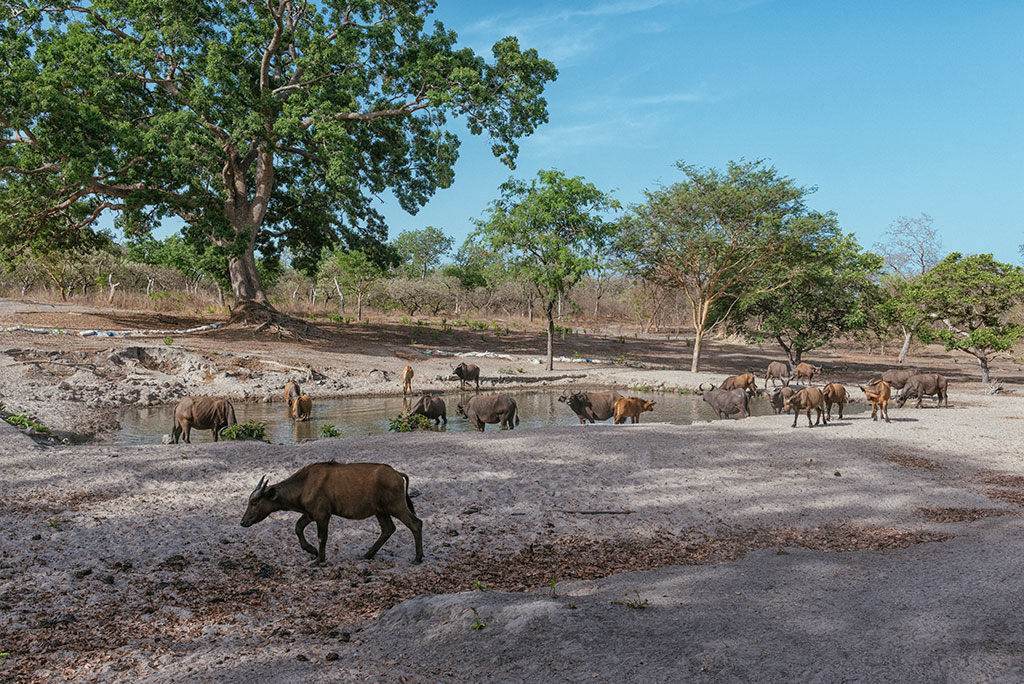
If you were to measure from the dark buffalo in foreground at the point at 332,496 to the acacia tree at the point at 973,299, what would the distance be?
32.0m

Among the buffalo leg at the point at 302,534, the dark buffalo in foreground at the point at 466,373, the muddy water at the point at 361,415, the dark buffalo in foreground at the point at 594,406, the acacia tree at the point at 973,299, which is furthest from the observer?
the acacia tree at the point at 973,299

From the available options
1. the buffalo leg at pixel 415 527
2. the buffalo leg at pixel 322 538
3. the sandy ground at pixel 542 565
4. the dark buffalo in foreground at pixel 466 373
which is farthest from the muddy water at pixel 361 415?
the buffalo leg at pixel 415 527

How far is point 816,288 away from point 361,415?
26.2 meters

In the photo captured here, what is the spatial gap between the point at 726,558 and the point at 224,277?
40.0 m

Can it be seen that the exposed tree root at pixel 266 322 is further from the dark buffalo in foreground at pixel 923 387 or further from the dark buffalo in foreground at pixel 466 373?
the dark buffalo in foreground at pixel 923 387

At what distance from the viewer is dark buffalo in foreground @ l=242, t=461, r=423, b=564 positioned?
7.21 metres

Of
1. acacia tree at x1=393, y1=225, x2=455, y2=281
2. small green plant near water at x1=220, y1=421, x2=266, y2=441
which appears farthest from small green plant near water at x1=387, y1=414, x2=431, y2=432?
acacia tree at x1=393, y1=225, x2=455, y2=281

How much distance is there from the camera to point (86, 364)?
24.0 meters

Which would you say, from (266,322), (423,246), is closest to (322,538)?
(266,322)

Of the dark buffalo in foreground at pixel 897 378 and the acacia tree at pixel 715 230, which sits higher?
the acacia tree at pixel 715 230

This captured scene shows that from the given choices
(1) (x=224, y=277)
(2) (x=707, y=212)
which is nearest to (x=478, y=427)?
(2) (x=707, y=212)

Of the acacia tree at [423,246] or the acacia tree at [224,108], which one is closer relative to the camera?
the acacia tree at [224,108]

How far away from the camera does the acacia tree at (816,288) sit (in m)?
32.9

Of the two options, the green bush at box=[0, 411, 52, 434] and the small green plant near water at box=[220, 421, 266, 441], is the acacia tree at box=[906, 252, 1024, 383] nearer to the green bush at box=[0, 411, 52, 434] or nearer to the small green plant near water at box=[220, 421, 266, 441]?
the small green plant near water at box=[220, 421, 266, 441]
